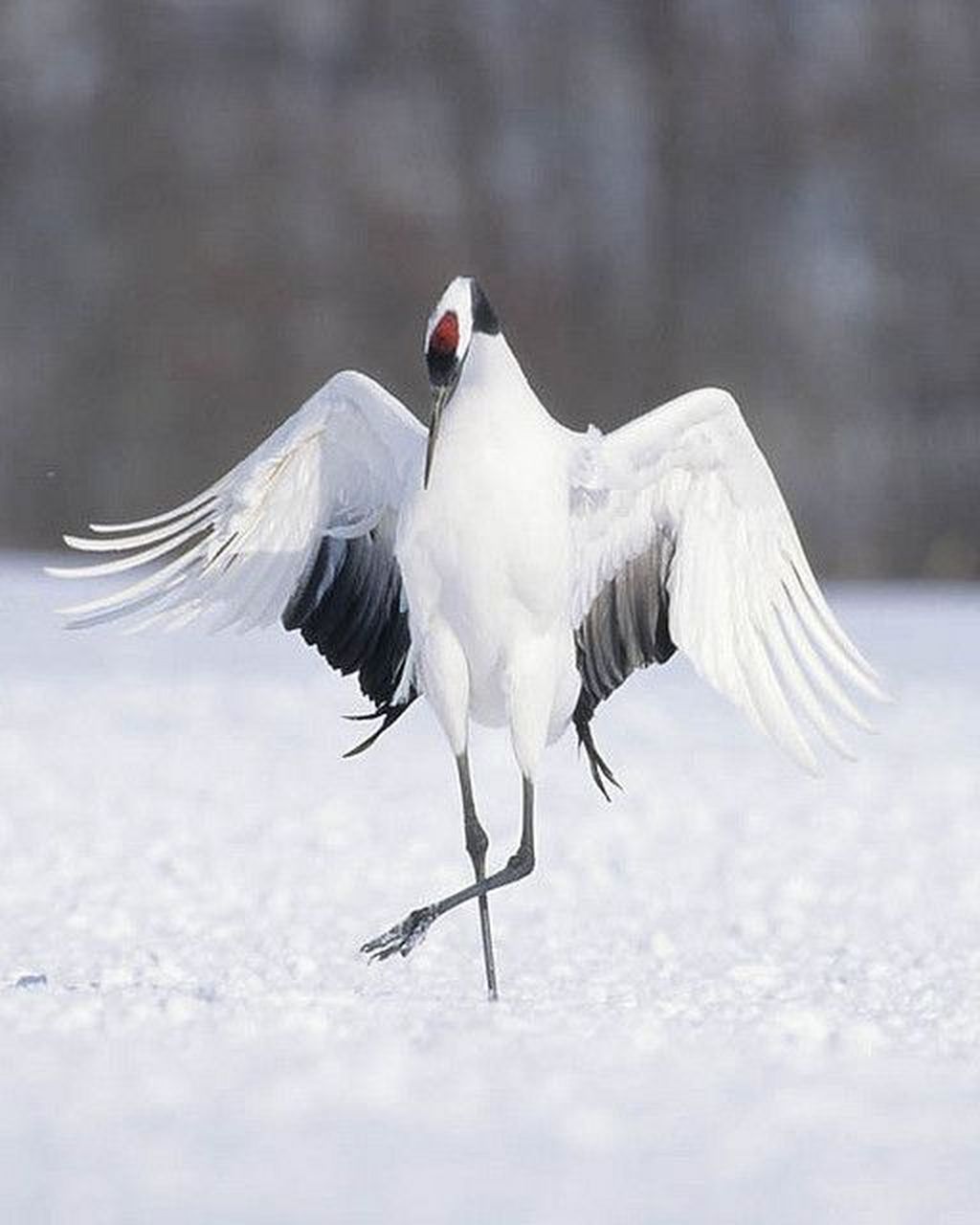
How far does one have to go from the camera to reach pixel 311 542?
7.21 meters

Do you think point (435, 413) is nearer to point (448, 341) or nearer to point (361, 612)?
point (448, 341)

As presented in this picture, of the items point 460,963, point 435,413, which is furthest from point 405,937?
point 435,413

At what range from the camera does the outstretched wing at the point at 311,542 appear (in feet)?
22.6

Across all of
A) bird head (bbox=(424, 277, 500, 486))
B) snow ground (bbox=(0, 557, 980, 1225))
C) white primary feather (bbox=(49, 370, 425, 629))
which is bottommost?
snow ground (bbox=(0, 557, 980, 1225))

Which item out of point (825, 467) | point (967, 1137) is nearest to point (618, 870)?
point (967, 1137)

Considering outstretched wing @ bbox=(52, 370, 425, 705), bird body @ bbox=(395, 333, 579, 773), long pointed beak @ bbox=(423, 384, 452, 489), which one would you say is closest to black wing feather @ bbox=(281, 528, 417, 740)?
outstretched wing @ bbox=(52, 370, 425, 705)

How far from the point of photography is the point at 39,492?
24875 mm

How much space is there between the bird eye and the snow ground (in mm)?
1349

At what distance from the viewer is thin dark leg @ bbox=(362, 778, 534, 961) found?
700 centimetres

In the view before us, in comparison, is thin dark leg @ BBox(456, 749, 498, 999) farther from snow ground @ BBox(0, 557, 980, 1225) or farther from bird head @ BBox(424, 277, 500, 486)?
bird head @ BBox(424, 277, 500, 486)

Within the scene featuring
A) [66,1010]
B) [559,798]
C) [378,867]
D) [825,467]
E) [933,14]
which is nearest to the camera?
[66,1010]

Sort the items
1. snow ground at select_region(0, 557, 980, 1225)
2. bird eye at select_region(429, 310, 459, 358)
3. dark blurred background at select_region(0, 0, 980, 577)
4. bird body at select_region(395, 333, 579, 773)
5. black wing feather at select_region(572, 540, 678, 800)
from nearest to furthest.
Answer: snow ground at select_region(0, 557, 980, 1225) < bird eye at select_region(429, 310, 459, 358) < bird body at select_region(395, 333, 579, 773) < black wing feather at select_region(572, 540, 678, 800) < dark blurred background at select_region(0, 0, 980, 577)

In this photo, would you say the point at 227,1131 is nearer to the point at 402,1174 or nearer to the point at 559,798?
the point at 402,1174

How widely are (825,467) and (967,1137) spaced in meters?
19.4
